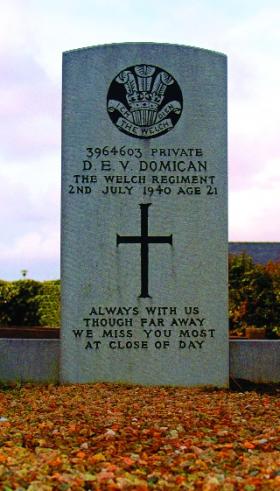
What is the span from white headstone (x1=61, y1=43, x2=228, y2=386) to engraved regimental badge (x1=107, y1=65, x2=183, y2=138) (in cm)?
2

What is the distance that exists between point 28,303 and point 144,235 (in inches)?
438

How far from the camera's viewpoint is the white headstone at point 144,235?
9.92 m

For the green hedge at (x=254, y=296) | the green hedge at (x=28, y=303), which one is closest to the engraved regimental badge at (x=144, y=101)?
the green hedge at (x=254, y=296)

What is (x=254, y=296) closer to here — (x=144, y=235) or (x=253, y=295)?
(x=253, y=295)

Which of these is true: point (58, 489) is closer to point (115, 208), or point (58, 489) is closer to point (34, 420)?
point (34, 420)

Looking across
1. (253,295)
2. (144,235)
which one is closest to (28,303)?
(253,295)

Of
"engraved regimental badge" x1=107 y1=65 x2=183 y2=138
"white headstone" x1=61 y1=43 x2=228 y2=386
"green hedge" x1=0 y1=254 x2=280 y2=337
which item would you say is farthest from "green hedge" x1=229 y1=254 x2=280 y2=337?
"engraved regimental badge" x1=107 y1=65 x2=183 y2=138

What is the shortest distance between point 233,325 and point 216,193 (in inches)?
266

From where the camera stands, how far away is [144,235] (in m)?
9.98

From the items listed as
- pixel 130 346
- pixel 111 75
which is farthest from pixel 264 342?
pixel 111 75

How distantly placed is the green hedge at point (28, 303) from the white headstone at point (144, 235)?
10668mm

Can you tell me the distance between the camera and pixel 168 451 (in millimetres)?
5922

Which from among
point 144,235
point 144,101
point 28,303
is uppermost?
point 144,101

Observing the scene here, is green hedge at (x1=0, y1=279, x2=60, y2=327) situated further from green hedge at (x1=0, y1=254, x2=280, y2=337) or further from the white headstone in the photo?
the white headstone
